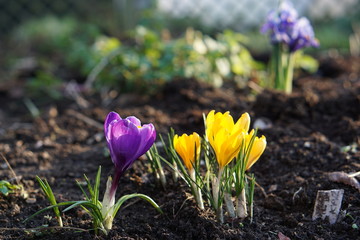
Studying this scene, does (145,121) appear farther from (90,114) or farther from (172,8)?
(172,8)

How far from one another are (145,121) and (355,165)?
136 centimetres

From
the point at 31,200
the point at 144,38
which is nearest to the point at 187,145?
the point at 31,200

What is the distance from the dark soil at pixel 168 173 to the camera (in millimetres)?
1797

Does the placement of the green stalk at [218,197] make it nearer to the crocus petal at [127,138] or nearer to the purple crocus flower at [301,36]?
the crocus petal at [127,138]

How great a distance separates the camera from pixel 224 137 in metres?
1.66

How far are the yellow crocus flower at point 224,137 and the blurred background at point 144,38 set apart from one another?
2055mm

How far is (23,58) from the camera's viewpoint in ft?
19.0

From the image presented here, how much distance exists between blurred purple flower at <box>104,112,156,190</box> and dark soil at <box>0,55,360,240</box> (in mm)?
282

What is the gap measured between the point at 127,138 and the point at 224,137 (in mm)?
315

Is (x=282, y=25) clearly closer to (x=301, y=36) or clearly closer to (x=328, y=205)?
(x=301, y=36)

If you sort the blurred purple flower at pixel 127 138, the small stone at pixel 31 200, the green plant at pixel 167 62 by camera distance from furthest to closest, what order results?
the green plant at pixel 167 62 < the small stone at pixel 31 200 < the blurred purple flower at pixel 127 138

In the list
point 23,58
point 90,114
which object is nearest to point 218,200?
point 90,114

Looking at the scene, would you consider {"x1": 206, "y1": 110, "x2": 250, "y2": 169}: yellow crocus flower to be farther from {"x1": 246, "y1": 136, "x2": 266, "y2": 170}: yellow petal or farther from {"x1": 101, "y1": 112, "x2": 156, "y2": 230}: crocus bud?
{"x1": 101, "y1": 112, "x2": 156, "y2": 230}: crocus bud

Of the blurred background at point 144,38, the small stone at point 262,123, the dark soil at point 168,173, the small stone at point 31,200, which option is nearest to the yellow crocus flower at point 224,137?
the dark soil at point 168,173
